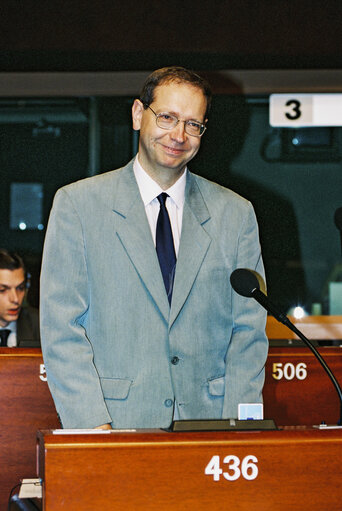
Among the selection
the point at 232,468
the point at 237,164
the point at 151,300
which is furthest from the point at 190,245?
the point at 237,164

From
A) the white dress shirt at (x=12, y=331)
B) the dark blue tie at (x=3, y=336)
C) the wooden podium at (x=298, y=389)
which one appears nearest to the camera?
the wooden podium at (x=298, y=389)

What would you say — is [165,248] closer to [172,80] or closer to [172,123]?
[172,123]

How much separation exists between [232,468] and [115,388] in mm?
644

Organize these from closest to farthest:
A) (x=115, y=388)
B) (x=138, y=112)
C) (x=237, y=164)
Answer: (x=115, y=388), (x=138, y=112), (x=237, y=164)

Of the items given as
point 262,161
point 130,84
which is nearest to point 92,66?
point 130,84

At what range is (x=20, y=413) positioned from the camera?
287 cm

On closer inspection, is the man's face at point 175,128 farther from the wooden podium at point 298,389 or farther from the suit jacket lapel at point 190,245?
the wooden podium at point 298,389

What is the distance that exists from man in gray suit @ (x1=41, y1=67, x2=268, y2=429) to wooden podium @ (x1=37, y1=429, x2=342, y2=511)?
0.53 metres

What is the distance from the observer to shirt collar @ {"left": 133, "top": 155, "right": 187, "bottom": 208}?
2.09m

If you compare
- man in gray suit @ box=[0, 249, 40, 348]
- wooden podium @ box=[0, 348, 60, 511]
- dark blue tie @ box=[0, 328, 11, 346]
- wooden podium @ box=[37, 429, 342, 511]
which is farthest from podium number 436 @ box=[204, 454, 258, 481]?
man in gray suit @ box=[0, 249, 40, 348]

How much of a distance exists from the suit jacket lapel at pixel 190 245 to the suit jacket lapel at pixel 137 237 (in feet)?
0.12

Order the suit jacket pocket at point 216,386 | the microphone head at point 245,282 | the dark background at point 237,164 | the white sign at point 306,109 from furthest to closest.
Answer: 1. the dark background at point 237,164
2. the white sign at point 306,109
3. the suit jacket pocket at point 216,386
4. the microphone head at point 245,282

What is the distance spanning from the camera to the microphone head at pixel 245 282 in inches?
66.4

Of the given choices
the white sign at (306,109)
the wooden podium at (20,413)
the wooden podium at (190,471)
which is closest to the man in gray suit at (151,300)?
the wooden podium at (190,471)
